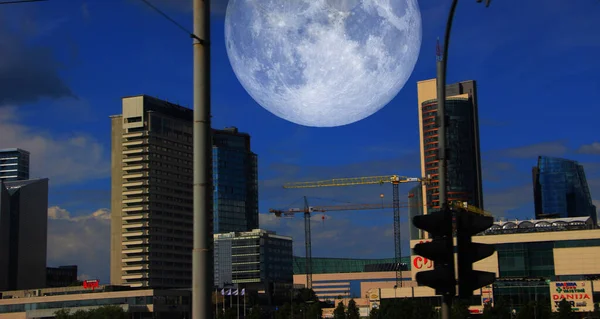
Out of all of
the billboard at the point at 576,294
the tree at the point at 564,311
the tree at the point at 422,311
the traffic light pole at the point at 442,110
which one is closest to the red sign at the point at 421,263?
the tree at the point at 422,311

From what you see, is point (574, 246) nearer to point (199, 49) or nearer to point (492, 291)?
point (492, 291)

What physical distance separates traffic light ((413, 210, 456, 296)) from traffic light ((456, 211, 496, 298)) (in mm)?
190

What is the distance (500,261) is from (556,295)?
4150 cm

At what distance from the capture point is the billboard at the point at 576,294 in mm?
112750

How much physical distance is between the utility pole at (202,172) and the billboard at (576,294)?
111 metres

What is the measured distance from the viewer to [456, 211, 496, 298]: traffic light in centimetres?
1447

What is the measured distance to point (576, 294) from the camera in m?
114

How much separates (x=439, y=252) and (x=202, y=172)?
17.2 feet

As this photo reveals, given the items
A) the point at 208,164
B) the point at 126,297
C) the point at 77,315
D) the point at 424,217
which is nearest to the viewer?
the point at 208,164

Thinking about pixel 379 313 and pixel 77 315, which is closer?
pixel 379 313

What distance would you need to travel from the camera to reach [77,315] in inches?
6599

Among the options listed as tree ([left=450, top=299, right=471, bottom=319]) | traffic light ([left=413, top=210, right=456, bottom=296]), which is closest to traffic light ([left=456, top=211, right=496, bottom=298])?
traffic light ([left=413, top=210, right=456, bottom=296])

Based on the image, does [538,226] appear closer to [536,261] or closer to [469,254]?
[536,261]

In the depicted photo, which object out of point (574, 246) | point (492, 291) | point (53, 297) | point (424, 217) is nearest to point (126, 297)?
point (53, 297)
